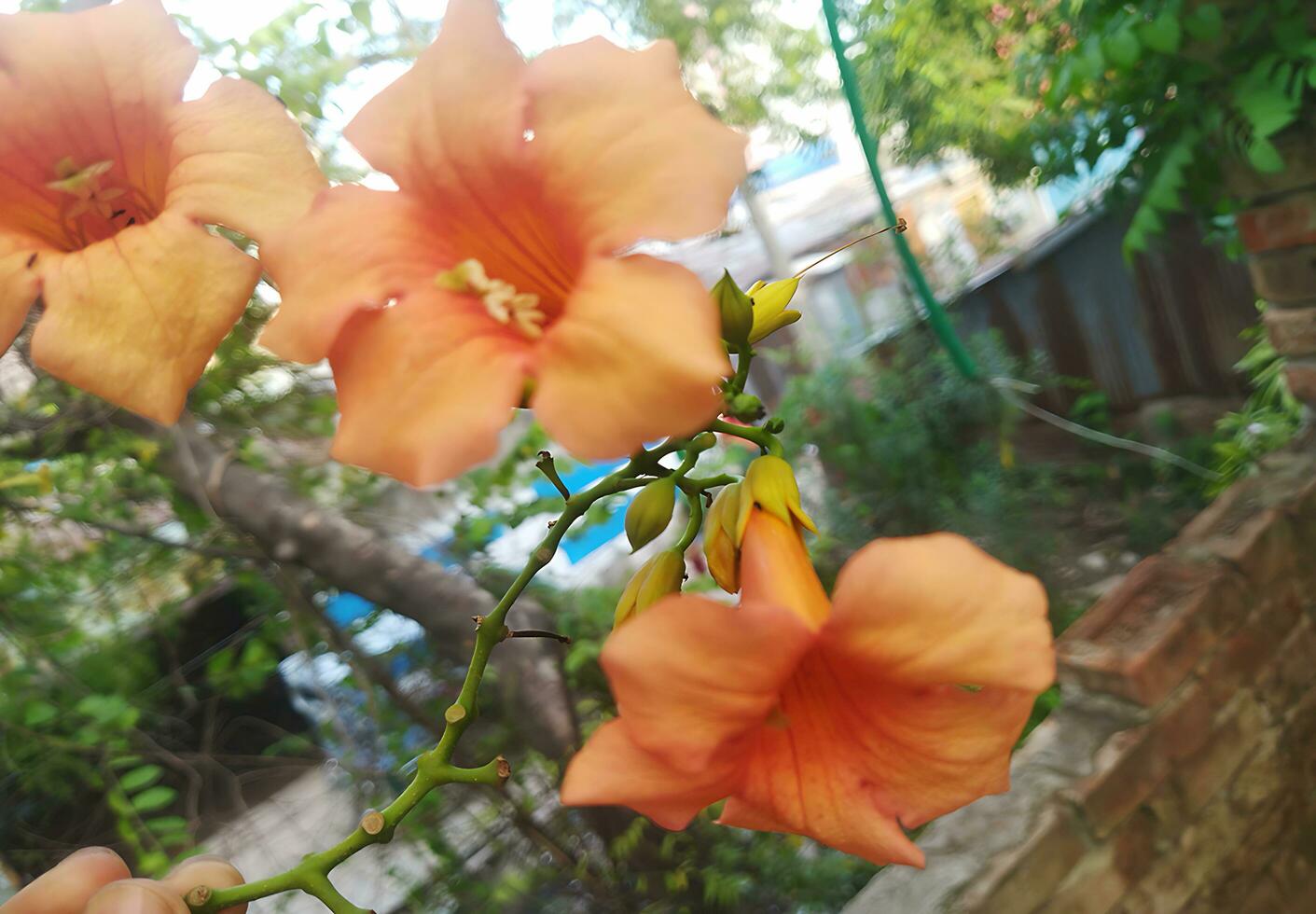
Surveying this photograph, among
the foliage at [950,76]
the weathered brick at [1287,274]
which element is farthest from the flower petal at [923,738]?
the foliage at [950,76]

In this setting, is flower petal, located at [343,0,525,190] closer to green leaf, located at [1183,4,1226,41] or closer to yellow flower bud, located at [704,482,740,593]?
yellow flower bud, located at [704,482,740,593]

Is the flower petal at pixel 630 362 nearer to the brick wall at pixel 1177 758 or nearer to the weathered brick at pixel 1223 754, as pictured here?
the brick wall at pixel 1177 758

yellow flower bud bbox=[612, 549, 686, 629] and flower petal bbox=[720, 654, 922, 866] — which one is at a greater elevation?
yellow flower bud bbox=[612, 549, 686, 629]

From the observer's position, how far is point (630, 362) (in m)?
0.21

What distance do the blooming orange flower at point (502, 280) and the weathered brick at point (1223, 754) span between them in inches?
72.0

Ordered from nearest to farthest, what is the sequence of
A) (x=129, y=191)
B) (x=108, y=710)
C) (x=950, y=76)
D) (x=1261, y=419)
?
(x=129, y=191) < (x=108, y=710) < (x=1261, y=419) < (x=950, y=76)

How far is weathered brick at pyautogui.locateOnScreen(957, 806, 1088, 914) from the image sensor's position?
136 cm

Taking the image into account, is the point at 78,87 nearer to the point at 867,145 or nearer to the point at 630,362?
the point at 630,362

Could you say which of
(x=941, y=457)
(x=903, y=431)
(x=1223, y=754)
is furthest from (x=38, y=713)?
(x=941, y=457)

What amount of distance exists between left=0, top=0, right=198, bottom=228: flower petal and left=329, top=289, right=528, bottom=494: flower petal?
124 mm

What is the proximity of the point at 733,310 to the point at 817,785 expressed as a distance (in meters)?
0.19

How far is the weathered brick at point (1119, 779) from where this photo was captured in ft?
4.85

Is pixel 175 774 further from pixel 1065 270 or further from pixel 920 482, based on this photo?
pixel 1065 270

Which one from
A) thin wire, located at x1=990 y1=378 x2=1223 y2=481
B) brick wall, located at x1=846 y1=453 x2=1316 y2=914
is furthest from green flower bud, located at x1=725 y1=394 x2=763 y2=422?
thin wire, located at x1=990 y1=378 x2=1223 y2=481
